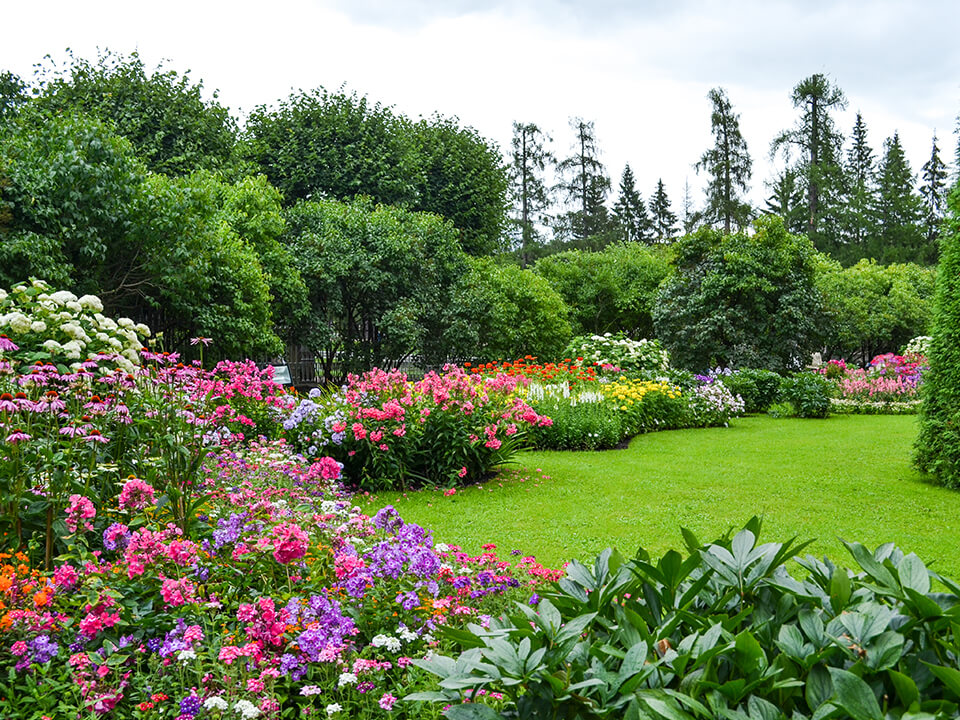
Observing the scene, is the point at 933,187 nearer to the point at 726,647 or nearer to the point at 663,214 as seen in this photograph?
the point at 663,214

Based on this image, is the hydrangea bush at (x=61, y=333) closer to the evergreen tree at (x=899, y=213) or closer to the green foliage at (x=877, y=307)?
the green foliage at (x=877, y=307)

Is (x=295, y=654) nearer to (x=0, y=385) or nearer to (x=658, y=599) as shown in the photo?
(x=658, y=599)

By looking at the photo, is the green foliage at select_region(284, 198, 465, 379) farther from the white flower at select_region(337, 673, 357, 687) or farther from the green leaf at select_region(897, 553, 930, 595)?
the green leaf at select_region(897, 553, 930, 595)

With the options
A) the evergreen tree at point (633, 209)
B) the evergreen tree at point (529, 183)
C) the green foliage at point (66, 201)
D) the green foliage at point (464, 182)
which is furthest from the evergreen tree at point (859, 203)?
the green foliage at point (66, 201)

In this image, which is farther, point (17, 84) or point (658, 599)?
point (17, 84)

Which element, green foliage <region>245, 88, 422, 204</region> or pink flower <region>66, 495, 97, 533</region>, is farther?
green foliage <region>245, 88, 422, 204</region>

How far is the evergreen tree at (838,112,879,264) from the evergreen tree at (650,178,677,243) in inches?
372

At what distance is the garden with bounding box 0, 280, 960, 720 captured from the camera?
1170 millimetres

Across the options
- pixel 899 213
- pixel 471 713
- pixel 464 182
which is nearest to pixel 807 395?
pixel 471 713

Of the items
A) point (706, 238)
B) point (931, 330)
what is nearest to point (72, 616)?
point (931, 330)

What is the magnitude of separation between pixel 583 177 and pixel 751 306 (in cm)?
2208

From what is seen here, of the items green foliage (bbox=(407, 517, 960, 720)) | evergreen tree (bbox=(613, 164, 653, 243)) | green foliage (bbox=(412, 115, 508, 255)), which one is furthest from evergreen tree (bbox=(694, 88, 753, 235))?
green foliage (bbox=(407, 517, 960, 720))

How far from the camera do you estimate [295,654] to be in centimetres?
234

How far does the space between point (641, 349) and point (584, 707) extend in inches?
519
